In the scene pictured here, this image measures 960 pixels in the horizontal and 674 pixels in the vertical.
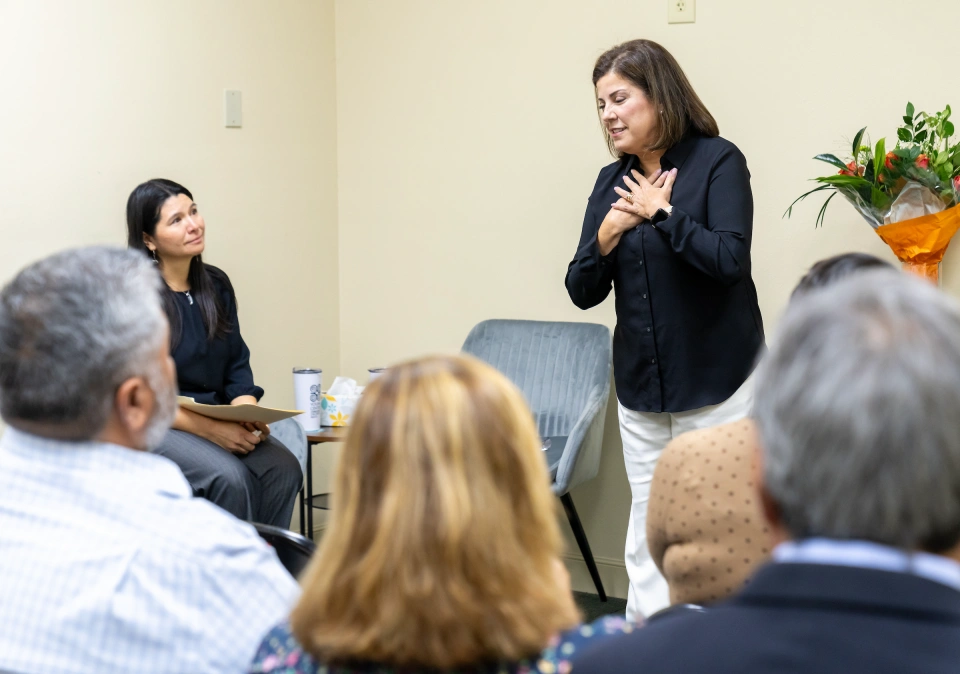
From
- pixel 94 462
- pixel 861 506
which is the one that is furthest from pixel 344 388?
pixel 861 506

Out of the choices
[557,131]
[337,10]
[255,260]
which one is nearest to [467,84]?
[557,131]

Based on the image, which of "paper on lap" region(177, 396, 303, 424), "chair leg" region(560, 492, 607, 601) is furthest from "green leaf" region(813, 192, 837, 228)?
"paper on lap" region(177, 396, 303, 424)

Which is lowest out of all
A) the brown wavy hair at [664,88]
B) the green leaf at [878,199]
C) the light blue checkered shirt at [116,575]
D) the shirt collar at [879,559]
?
the light blue checkered shirt at [116,575]

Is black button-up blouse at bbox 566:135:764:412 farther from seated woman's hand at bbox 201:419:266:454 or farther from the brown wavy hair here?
seated woman's hand at bbox 201:419:266:454

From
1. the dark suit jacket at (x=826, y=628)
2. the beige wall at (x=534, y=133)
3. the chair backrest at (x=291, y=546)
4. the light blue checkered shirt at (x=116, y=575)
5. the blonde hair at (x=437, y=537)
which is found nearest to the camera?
the dark suit jacket at (x=826, y=628)

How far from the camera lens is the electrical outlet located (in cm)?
315

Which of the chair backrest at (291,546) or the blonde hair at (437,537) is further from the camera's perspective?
the chair backrest at (291,546)

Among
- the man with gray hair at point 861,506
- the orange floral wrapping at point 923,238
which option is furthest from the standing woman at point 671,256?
the man with gray hair at point 861,506

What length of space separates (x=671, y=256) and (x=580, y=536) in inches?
47.7

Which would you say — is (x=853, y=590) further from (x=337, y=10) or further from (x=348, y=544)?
(x=337, y=10)

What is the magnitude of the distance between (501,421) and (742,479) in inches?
21.9

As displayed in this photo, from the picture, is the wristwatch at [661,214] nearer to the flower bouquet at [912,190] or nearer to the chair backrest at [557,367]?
the flower bouquet at [912,190]

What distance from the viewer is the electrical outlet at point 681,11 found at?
3.15 meters

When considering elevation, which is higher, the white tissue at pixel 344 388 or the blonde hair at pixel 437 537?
the blonde hair at pixel 437 537
